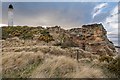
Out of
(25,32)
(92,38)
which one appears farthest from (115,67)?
(25,32)

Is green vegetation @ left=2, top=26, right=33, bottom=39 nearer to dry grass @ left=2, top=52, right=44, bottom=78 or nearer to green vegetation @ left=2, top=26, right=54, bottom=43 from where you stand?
green vegetation @ left=2, top=26, right=54, bottom=43

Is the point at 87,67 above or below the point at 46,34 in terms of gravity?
below

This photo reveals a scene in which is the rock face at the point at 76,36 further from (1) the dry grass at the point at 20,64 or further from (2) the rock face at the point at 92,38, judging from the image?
(1) the dry grass at the point at 20,64

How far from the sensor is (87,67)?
998 centimetres

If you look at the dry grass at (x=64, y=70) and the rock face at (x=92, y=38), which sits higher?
the rock face at (x=92, y=38)

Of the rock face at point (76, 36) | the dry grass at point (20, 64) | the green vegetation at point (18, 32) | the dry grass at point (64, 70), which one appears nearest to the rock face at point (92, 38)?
the rock face at point (76, 36)

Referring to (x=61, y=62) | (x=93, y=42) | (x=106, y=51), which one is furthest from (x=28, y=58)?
(x=93, y=42)

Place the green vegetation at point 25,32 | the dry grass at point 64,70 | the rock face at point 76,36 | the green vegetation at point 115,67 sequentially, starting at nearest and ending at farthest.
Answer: the dry grass at point 64,70 → the green vegetation at point 115,67 → the rock face at point 76,36 → the green vegetation at point 25,32

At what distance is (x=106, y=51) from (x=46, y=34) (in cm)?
725

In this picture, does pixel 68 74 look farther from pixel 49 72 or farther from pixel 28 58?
pixel 28 58

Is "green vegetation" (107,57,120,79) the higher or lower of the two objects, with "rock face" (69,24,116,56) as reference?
lower

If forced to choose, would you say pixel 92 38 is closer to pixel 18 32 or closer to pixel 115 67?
pixel 18 32

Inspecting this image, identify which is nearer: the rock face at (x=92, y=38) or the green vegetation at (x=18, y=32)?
the rock face at (x=92, y=38)

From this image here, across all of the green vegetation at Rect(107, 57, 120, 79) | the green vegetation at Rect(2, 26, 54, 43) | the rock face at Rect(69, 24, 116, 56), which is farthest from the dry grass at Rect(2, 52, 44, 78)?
the green vegetation at Rect(2, 26, 54, 43)
